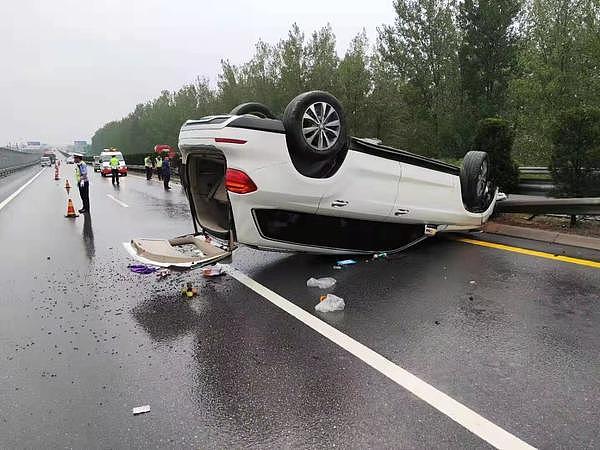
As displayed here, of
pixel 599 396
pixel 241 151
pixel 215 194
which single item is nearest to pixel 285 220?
pixel 241 151

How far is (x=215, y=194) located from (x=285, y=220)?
1.41 m

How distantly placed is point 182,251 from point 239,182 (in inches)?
56.3

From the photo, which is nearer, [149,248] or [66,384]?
[66,384]

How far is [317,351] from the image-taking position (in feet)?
11.6

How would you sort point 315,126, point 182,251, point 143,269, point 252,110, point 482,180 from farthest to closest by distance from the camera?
point 482,180
point 252,110
point 143,269
point 182,251
point 315,126

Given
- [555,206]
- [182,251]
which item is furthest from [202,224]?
[555,206]

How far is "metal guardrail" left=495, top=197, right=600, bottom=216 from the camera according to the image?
20.6 ft

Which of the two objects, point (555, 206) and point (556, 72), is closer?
point (555, 206)

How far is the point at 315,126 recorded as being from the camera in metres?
4.88

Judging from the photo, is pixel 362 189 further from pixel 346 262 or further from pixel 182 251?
pixel 182 251

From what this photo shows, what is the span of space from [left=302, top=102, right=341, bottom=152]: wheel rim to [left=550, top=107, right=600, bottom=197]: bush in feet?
14.1

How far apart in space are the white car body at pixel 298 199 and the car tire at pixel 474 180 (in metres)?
0.19

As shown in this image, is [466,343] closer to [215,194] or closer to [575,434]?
[575,434]

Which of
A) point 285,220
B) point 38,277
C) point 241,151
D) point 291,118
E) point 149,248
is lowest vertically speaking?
point 38,277
